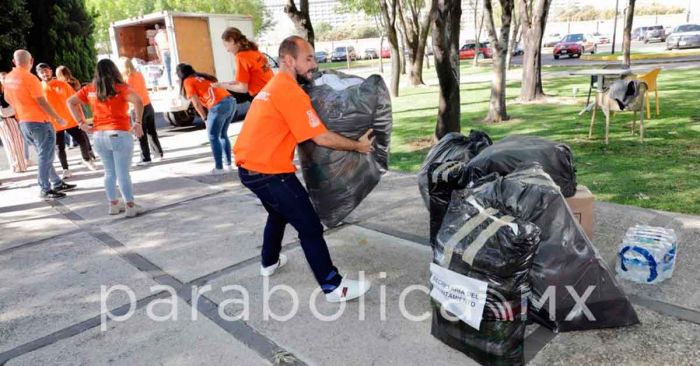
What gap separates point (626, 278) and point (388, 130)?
1869 mm

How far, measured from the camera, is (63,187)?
7004 millimetres

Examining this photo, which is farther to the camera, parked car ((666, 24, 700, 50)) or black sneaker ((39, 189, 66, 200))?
parked car ((666, 24, 700, 50))

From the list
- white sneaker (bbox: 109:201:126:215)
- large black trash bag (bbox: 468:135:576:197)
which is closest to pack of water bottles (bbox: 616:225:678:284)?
large black trash bag (bbox: 468:135:576:197)

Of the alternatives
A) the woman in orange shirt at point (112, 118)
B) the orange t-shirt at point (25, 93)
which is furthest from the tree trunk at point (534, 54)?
the orange t-shirt at point (25, 93)

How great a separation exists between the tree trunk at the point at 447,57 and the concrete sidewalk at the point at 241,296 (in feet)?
6.37

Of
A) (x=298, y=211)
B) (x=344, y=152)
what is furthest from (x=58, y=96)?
(x=298, y=211)

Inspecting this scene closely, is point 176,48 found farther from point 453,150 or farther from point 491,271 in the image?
point 491,271

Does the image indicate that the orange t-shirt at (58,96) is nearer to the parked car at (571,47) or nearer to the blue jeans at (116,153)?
the blue jeans at (116,153)

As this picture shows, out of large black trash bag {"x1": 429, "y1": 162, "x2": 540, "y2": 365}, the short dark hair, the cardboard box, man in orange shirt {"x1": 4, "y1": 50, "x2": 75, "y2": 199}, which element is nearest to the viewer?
large black trash bag {"x1": 429, "y1": 162, "x2": 540, "y2": 365}

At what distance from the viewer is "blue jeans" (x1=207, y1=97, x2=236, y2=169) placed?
6816mm

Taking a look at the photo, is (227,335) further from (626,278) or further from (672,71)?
(672,71)

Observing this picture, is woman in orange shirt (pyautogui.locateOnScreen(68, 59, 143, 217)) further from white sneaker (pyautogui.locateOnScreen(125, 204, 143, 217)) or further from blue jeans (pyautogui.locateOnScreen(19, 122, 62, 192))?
blue jeans (pyautogui.locateOnScreen(19, 122, 62, 192))

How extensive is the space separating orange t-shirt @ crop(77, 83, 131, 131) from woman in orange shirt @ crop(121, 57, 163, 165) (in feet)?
8.01

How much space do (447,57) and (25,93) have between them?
18.2 ft
